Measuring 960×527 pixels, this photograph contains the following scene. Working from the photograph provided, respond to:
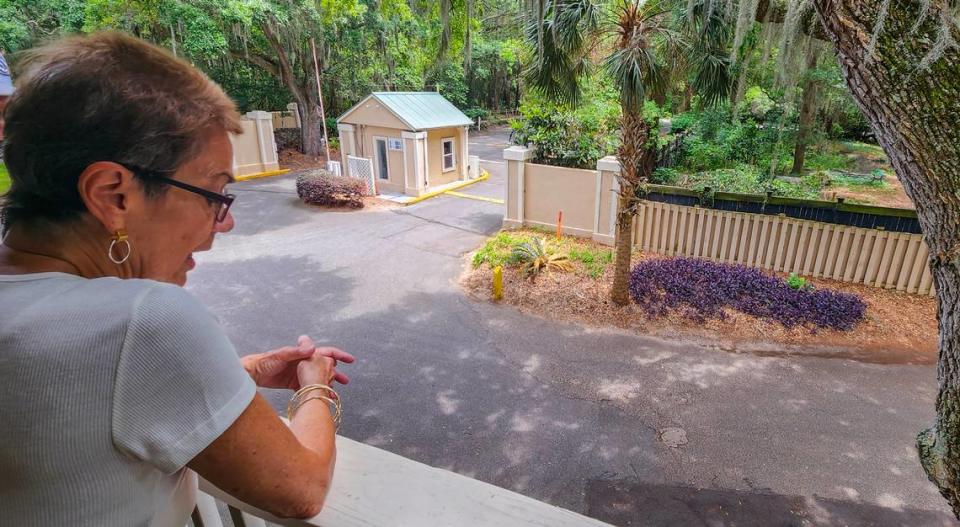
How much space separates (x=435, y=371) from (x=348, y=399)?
1.04 meters

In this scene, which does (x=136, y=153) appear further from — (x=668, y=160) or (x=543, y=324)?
(x=668, y=160)

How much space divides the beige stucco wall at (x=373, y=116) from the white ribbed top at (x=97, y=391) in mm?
13615

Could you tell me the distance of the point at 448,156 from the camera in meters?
15.4

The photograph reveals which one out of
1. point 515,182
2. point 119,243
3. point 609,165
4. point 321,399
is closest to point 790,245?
point 609,165

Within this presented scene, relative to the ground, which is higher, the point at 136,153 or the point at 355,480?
the point at 136,153

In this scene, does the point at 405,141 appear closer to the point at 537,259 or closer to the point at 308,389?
the point at 537,259

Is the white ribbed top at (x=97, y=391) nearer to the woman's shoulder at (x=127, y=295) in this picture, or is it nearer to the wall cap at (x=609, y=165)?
the woman's shoulder at (x=127, y=295)

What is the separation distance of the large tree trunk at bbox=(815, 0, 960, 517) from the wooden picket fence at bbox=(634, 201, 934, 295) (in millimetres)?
7131

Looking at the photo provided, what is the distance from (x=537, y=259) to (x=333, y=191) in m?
6.84

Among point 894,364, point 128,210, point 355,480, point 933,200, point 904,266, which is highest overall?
point 128,210

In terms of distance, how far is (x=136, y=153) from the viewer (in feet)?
2.68

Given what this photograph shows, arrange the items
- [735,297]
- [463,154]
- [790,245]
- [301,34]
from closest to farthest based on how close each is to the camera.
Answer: [735,297] → [790,245] → [463,154] → [301,34]

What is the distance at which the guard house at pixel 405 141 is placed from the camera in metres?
13.9

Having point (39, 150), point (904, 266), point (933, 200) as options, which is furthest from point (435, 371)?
point (904, 266)
